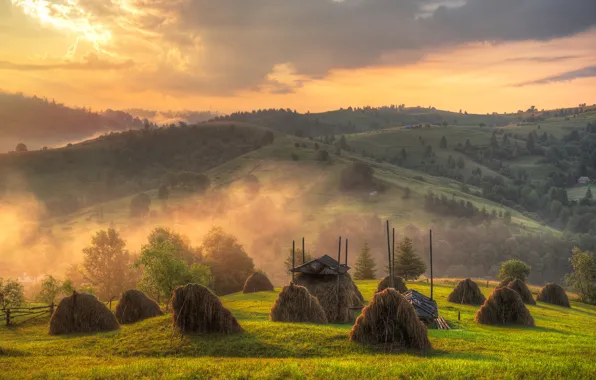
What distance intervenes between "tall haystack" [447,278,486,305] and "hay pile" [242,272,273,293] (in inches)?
1058

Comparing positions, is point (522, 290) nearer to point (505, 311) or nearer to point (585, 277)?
point (505, 311)

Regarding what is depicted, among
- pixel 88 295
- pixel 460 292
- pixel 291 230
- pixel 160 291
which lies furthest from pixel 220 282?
pixel 291 230

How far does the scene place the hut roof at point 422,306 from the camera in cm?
4016

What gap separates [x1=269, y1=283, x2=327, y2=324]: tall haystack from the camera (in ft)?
117

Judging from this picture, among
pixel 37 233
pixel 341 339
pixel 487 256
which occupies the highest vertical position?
pixel 341 339

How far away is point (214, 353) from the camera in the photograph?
23.2 metres

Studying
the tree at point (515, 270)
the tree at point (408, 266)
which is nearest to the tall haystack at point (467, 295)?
the tree at point (515, 270)

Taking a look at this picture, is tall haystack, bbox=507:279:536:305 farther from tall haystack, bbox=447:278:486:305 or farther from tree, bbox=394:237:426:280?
tree, bbox=394:237:426:280

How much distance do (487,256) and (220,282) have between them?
409ft

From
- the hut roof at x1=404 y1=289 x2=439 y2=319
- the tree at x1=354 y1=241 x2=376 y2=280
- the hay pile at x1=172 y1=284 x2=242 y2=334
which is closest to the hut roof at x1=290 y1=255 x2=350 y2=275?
the hut roof at x1=404 y1=289 x2=439 y2=319

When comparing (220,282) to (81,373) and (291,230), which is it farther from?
(291,230)

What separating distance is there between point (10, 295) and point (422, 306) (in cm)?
3582

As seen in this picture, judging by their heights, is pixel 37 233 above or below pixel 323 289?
below

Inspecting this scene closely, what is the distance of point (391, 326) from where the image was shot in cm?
2442
